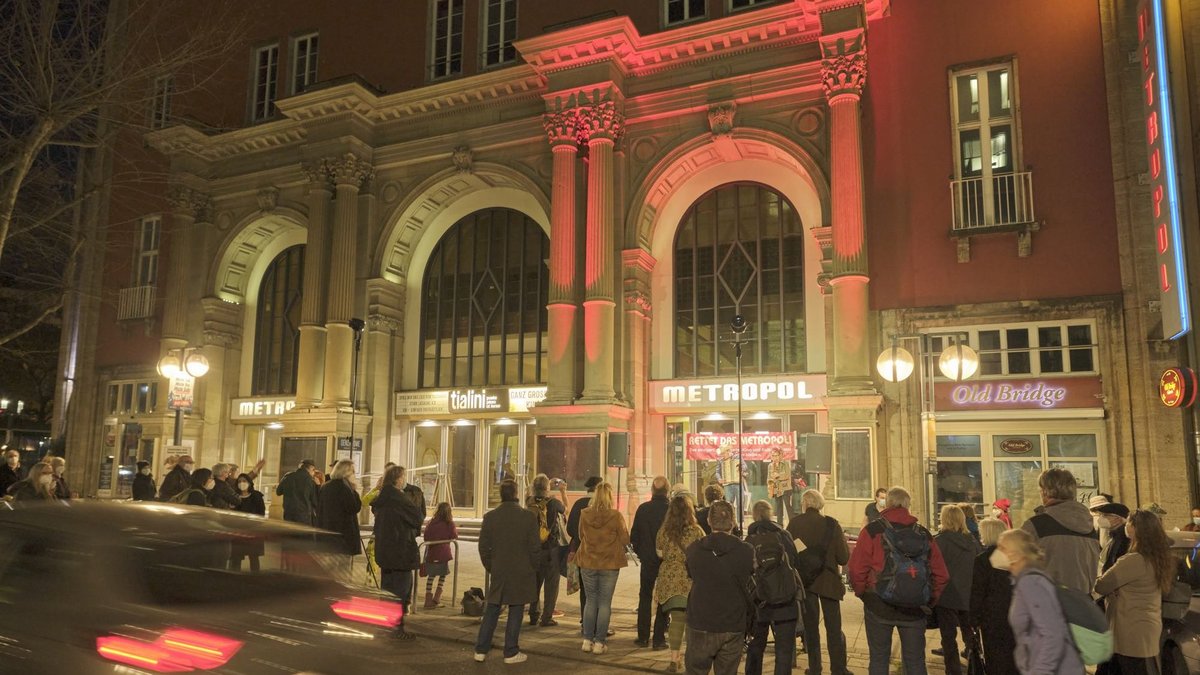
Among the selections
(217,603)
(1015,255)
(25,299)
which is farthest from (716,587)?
(25,299)

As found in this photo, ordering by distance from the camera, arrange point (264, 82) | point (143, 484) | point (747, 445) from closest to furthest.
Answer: point (143, 484) < point (747, 445) < point (264, 82)

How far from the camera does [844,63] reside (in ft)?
61.0

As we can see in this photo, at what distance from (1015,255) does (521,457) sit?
522 inches

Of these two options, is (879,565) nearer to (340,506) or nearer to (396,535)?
(396,535)

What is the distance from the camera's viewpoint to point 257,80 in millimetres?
27922

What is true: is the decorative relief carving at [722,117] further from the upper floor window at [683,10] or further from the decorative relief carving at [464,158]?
the decorative relief carving at [464,158]

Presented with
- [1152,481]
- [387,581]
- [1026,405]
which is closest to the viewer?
[387,581]

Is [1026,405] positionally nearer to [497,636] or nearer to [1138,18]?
[1138,18]

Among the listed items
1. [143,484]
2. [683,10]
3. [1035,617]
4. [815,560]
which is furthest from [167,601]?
[683,10]

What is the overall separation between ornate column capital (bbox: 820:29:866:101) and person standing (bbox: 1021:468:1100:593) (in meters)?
13.5

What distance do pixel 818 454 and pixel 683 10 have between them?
12.6m

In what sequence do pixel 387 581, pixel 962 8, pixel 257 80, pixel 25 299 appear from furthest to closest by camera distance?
1. pixel 25 299
2. pixel 257 80
3. pixel 962 8
4. pixel 387 581

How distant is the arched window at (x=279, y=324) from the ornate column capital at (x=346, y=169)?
441 centimetres

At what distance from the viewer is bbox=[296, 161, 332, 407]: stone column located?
23.3 m
